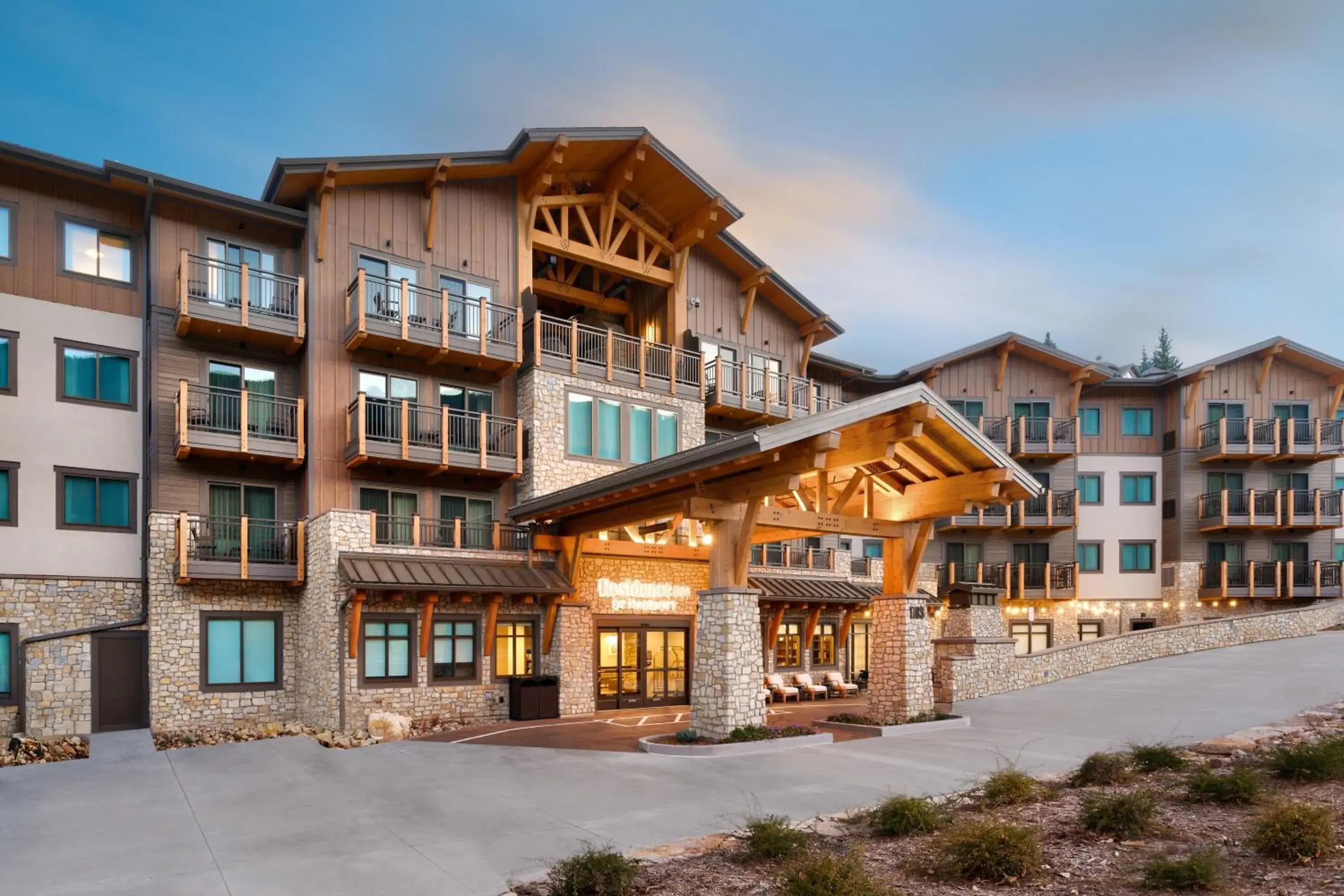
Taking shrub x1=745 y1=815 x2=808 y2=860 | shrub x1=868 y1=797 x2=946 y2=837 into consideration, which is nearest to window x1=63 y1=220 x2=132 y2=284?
shrub x1=745 y1=815 x2=808 y2=860

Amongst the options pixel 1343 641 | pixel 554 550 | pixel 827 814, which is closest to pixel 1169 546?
pixel 1343 641

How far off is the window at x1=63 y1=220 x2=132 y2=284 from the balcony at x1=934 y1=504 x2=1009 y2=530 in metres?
26.2

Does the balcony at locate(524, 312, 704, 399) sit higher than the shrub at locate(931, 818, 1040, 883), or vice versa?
the balcony at locate(524, 312, 704, 399)

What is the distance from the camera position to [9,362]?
17000 millimetres

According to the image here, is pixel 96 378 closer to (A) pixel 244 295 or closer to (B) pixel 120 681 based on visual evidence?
(A) pixel 244 295

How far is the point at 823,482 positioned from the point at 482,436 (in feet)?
24.0

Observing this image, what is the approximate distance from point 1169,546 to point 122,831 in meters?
35.0

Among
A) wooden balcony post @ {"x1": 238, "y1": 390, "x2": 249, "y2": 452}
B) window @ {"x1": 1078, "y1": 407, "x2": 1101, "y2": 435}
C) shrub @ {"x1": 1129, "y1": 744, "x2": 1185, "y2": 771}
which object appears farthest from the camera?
window @ {"x1": 1078, "y1": 407, "x2": 1101, "y2": 435}

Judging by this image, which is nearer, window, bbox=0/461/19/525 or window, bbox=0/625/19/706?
window, bbox=0/625/19/706

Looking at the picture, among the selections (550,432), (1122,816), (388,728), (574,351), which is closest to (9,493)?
(388,728)

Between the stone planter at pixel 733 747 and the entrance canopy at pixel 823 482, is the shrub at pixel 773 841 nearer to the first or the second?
the stone planter at pixel 733 747

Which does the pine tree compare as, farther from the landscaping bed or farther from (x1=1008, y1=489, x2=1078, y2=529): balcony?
the landscaping bed

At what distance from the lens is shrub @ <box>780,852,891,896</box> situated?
6.18 m

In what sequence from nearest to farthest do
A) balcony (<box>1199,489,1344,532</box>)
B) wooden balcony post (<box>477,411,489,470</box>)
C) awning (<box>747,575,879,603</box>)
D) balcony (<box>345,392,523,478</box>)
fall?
balcony (<box>345,392,523,478</box>) < wooden balcony post (<box>477,411,489,470</box>) < awning (<box>747,575,879,603</box>) < balcony (<box>1199,489,1344,532</box>)
